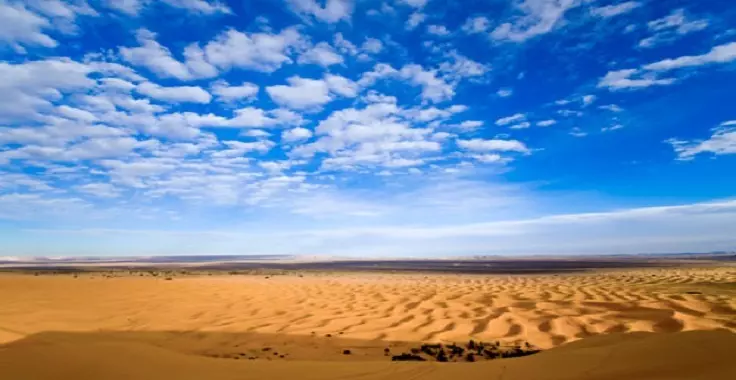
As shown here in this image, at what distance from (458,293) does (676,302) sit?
15.7ft

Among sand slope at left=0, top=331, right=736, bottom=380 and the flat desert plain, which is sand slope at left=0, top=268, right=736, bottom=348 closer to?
the flat desert plain

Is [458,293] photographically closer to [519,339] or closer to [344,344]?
[519,339]

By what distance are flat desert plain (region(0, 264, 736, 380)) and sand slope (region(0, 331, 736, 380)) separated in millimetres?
12

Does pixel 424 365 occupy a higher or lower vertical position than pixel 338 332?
higher

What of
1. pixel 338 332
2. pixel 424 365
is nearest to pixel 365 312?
pixel 338 332

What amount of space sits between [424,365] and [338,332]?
3130mm

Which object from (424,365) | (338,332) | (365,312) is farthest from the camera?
(365,312)

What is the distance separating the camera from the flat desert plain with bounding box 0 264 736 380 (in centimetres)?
334

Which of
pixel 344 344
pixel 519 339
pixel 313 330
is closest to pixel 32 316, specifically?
pixel 313 330

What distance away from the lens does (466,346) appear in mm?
5676

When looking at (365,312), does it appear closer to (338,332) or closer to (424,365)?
(338,332)

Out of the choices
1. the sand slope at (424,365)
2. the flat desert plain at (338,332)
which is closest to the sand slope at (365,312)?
the flat desert plain at (338,332)

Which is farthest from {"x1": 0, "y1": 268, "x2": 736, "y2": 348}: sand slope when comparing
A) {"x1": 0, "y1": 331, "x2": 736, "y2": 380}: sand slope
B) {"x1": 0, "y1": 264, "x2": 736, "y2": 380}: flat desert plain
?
{"x1": 0, "y1": 331, "x2": 736, "y2": 380}: sand slope

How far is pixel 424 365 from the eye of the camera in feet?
12.6
